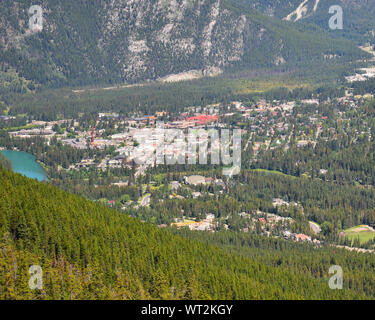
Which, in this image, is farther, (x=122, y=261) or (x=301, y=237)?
(x=301, y=237)

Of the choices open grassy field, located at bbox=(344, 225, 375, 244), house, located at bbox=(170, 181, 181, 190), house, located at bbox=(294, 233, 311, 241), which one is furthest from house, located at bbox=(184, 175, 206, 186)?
open grassy field, located at bbox=(344, 225, 375, 244)

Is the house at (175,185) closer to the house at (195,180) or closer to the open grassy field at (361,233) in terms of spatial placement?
the house at (195,180)

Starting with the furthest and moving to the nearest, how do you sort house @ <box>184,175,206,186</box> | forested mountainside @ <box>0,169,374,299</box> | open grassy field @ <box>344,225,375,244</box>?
house @ <box>184,175,206,186</box> → open grassy field @ <box>344,225,375,244</box> → forested mountainside @ <box>0,169,374,299</box>

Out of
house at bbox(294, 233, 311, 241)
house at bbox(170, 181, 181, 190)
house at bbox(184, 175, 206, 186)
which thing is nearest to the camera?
house at bbox(294, 233, 311, 241)

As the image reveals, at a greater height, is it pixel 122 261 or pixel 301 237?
pixel 122 261

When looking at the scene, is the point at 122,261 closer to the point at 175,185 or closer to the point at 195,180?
the point at 175,185

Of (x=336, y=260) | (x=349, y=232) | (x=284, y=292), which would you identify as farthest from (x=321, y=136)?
(x=284, y=292)

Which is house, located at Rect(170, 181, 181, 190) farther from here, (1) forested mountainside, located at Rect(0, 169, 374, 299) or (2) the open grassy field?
(1) forested mountainside, located at Rect(0, 169, 374, 299)

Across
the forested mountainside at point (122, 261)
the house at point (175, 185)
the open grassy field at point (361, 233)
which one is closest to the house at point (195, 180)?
the house at point (175, 185)

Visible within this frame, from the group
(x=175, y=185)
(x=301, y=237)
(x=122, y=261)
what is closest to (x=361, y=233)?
(x=301, y=237)
